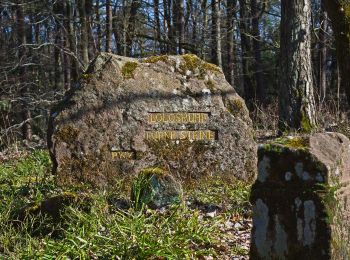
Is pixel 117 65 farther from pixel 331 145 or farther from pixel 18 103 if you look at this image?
pixel 18 103

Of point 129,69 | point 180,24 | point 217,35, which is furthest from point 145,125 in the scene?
point 180,24

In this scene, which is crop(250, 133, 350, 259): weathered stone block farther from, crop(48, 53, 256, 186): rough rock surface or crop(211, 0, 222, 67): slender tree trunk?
crop(211, 0, 222, 67): slender tree trunk

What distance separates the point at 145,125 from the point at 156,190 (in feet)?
6.51

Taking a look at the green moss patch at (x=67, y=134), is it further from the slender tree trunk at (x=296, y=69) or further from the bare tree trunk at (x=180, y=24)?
the bare tree trunk at (x=180, y=24)

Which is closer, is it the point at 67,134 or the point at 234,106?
the point at 67,134

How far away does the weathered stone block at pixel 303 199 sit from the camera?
321 centimetres

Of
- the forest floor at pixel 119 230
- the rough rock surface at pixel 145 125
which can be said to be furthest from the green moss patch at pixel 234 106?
the forest floor at pixel 119 230

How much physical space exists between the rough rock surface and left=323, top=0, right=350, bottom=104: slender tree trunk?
1555 mm

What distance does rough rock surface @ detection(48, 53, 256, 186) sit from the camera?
730 centimetres

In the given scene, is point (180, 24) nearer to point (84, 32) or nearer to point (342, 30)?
point (84, 32)

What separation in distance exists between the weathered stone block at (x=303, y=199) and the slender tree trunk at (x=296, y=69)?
657cm

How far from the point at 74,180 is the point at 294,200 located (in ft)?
14.8

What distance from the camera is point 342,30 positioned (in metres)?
6.87

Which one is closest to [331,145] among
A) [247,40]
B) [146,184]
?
[146,184]
